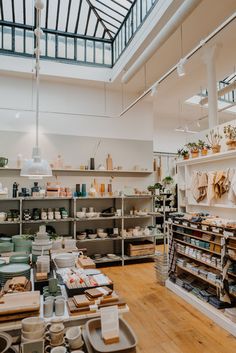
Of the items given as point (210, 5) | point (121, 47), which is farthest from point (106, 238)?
point (210, 5)

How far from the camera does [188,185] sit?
14.9ft

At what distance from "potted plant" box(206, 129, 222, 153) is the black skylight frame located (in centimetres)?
251

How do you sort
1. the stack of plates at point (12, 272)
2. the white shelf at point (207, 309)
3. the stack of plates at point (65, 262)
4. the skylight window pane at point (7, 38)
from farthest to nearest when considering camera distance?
the skylight window pane at point (7, 38), the white shelf at point (207, 309), the stack of plates at point (65, 262), the stack of plates at point (12, 272)

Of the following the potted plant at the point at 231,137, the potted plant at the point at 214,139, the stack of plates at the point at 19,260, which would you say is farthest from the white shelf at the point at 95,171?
the stack of plates at the point at 19,260

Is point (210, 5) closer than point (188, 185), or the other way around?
point (210, 5)

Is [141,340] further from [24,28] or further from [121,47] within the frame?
[24,28]

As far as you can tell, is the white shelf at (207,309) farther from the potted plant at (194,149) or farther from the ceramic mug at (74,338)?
the ceramic mug at (74,338)

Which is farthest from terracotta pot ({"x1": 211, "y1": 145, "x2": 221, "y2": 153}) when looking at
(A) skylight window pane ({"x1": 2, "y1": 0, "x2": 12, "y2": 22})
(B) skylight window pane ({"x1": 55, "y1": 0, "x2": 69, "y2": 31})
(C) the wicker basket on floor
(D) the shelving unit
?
(A) skylight window pane ({"x1": 2, "y1": 0, "x2": 12, "y2": 22})

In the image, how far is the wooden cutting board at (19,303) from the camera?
1.58 meters

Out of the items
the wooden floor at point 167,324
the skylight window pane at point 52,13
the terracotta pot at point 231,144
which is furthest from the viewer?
the skylight window pane at point 52,13

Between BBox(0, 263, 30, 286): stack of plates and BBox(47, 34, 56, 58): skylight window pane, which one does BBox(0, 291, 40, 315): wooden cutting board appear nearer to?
BBox(0, 263, 30, 286): stack of plates

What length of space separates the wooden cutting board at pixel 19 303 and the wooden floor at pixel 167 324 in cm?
155

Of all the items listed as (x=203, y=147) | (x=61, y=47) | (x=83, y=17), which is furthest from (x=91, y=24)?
(x=203, y=147)

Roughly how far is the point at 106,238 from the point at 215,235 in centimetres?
277
